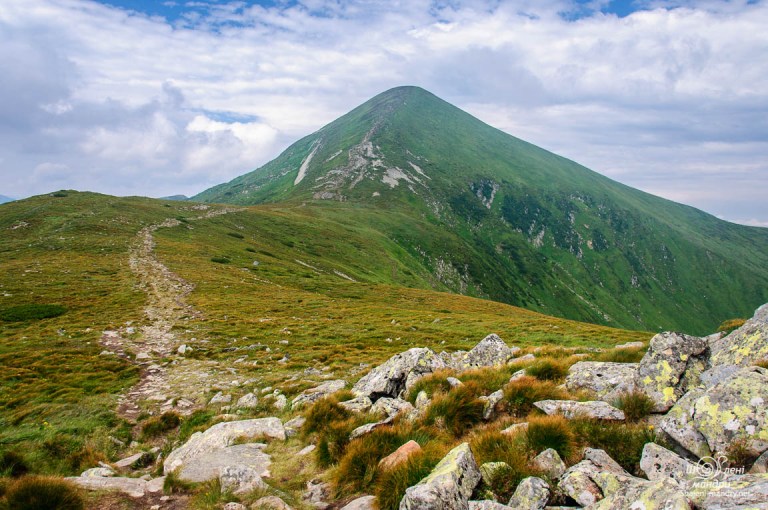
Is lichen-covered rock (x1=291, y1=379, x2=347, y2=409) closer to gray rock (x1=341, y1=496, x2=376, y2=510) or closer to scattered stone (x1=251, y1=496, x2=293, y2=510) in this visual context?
scattered stone (x1=251, y1=496, x2=293, y2=510)

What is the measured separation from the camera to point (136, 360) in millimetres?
22969

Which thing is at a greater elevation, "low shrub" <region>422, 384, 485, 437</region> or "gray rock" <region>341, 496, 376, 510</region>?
"low shrub" <region>422, 384, 485, 437</region>

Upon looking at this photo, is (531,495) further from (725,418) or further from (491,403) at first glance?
(491,403)

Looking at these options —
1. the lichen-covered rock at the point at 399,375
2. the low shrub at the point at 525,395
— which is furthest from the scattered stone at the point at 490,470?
the lichen-covered rock at the point at 399,375

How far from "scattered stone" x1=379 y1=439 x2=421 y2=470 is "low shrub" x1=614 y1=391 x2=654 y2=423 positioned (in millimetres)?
4728

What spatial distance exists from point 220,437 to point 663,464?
1106cm

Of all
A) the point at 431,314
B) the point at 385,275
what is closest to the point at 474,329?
the point at 431,314

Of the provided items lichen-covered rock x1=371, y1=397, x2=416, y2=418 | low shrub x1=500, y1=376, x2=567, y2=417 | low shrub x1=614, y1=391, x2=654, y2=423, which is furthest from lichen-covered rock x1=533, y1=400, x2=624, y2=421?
lichen-covered rock x1=371, y1=397, x2=416, y2=418

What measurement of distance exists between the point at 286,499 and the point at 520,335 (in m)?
34.2

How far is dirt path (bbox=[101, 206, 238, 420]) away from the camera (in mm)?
16641

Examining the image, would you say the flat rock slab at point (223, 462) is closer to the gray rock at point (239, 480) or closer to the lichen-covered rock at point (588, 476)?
the gray rock at point (239, 480)

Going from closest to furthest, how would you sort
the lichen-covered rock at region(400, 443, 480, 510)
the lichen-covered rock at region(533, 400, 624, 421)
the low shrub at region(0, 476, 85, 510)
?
1. the lichen-covered rock at region(400, 443, 480, 510)
2. the low shrub at region(0, 476, 85, 510)
3. the lichen-covered rock at region(533, 400, 624, 421)

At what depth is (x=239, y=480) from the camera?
306 inches

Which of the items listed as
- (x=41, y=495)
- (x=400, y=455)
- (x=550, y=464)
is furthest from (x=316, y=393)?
(x=550, y=464)
